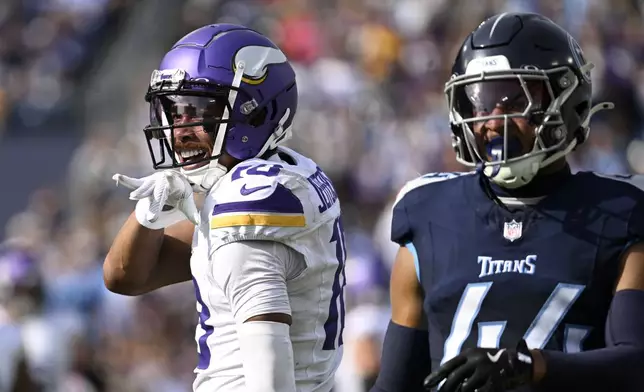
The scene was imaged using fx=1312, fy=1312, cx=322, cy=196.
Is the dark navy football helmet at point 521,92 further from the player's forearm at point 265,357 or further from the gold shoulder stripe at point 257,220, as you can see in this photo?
the player's forearm at point 265,357

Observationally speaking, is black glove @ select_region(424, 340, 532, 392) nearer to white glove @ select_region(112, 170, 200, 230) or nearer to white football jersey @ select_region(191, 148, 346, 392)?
white football jersey @ select_region(191, 148, 346, 392)

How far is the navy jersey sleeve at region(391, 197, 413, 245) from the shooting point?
128 inches

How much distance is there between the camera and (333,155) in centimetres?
1038

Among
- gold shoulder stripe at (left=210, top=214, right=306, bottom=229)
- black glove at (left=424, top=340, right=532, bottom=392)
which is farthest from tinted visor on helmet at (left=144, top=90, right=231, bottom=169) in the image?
black glove at (left=424, top=340, right=532, bottom=392)

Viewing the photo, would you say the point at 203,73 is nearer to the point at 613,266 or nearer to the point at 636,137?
the point at 613,266

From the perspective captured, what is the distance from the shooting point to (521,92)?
10.3ft

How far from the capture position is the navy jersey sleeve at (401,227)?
10.7 feet

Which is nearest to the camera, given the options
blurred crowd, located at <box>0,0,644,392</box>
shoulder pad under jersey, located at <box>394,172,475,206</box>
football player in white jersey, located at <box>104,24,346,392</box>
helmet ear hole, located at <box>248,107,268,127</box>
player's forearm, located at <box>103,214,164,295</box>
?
football player in white jersey, located at <box>104,24,346,392</box>

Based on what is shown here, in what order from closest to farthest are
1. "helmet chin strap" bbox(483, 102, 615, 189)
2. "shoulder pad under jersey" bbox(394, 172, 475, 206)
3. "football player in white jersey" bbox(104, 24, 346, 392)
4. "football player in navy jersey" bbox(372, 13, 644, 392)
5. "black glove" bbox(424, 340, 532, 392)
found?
"black glove" bbox(424, 340, 532, 392) < "football player in navy jersey" bbox(372, 13, 644, 392) < "helmet chin strap" bbox(483, 102, 615, 189) < "football player in white jersey" bbox(104, 24, 346, 392) < "shoulder pad under jersey" bbox(394, 172, 475, 206)

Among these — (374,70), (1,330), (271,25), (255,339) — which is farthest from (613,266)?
(271,25)

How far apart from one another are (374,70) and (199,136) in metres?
7.80

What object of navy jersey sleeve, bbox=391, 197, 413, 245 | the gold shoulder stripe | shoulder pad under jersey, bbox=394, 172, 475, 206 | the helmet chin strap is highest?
the helmet chin strap

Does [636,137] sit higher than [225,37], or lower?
lower

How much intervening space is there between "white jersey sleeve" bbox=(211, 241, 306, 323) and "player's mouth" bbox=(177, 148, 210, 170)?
0.33 metres
